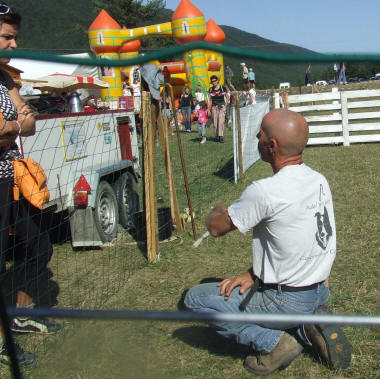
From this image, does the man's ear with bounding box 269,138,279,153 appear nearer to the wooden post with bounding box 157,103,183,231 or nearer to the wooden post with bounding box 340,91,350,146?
the wooden post with bounding box 157,103,183,231

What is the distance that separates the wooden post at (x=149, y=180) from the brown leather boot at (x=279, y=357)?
6.10 feet

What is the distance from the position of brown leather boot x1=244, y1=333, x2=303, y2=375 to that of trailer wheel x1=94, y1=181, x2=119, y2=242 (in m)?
2.40

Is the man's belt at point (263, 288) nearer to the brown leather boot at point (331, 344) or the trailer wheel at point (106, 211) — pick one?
the brown leather boot at point (331, 344)

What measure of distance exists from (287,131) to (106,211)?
9.84ft

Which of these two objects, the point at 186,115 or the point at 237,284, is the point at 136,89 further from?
the point at 237,284

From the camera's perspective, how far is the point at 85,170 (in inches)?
177

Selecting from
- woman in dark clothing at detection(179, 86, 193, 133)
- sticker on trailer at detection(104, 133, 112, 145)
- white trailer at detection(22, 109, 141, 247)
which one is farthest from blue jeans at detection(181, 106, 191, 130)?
sticker on trailer at detection(104, 133, 112, 145)

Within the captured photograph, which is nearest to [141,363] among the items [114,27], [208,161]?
Answer: [208,161]

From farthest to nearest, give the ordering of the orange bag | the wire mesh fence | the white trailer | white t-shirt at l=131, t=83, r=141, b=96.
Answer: white t-shirt at l=131, t=83, r=141, b=96 < the white trailer < the wire mesh fence < the orange bag

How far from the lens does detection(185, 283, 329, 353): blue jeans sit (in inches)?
91.6

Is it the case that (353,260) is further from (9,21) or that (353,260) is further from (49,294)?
(9,21)

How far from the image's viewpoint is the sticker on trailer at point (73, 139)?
14.1 feet

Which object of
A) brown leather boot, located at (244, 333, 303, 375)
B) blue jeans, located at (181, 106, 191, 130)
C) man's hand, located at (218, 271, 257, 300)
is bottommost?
brown leather boot, located at (244, 333, 303, 375)

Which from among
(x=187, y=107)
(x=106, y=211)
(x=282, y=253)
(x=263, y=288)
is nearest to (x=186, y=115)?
(x=187, y=107)
